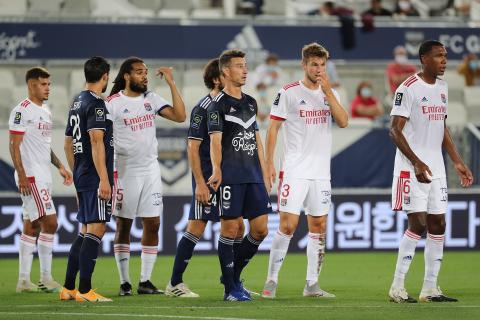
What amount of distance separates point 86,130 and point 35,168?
1917 mm

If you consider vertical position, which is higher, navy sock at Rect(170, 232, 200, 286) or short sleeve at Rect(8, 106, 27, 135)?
short sleeve at Rect(8, 106, 27, 135)

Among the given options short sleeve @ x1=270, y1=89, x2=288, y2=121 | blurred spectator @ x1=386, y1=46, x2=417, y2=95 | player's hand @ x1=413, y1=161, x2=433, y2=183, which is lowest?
player's hand @ x1=413, y1=161, x2=433, y2=183

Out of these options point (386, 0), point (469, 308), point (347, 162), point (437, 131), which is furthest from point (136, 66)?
point (386, 0)

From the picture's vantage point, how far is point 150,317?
360 inches

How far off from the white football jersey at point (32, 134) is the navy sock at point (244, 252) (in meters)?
2.71

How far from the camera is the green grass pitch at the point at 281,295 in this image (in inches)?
372

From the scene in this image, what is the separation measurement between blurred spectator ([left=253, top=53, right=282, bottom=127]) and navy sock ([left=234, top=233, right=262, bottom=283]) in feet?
29.4

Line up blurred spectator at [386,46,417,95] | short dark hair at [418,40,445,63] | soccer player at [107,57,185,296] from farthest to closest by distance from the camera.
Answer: blurred spectator at [386,46,417,95] < soccer player at [107,57,185,296] < short dark hair at [418,40,445,63]

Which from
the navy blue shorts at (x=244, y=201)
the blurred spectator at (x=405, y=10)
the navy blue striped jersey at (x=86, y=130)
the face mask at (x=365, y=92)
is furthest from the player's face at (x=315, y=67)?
the blurred spectator at (x=405, y=10)

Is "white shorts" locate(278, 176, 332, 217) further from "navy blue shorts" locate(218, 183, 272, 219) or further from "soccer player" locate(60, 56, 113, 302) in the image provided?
"soccer player" locate(60, 56, 113, 302)

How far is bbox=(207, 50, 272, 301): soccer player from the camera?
10.4 m

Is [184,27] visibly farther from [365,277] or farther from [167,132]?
[365,277]

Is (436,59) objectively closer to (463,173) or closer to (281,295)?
(463,173)

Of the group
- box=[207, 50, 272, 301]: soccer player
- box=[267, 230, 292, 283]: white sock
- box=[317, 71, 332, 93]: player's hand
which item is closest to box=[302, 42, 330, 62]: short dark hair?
box=[317, 71, 332, 93]: player's hand
